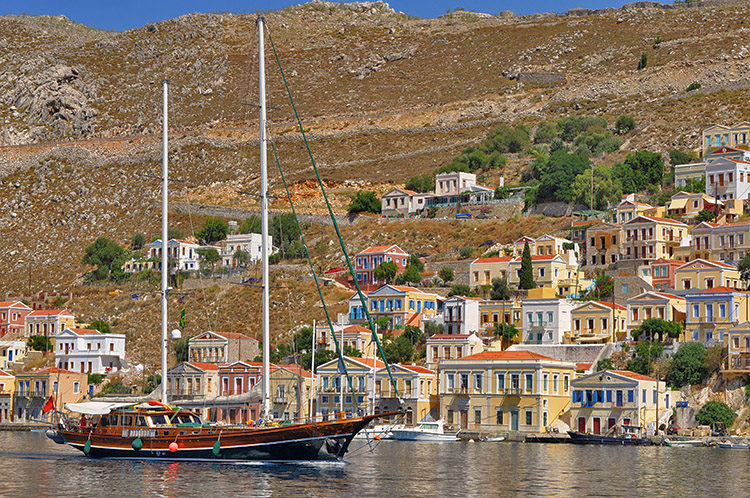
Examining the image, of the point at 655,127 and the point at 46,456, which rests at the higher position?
the point at 655,127

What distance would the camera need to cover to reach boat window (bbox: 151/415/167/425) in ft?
176

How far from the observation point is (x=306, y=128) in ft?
631

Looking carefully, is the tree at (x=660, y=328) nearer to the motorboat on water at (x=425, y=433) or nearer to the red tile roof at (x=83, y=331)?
the motorboat on water at (x=425, y=433)

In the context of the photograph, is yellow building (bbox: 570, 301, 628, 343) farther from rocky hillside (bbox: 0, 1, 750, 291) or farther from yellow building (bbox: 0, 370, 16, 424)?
rocky hillside (bbox: 0, 1, 750, 291)

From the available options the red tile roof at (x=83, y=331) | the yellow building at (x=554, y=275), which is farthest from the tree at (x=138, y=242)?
the yellow building at (x=554, y=275)

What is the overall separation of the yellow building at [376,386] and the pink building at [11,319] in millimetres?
45199

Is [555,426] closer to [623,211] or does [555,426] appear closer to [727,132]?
[623,211]

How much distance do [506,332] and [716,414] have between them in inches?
912

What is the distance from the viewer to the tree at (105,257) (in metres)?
141

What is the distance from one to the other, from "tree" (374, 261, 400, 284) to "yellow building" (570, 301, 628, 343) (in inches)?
999

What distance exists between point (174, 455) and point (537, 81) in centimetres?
14606

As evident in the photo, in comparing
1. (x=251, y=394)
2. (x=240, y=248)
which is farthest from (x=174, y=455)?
(x=240, y=248)

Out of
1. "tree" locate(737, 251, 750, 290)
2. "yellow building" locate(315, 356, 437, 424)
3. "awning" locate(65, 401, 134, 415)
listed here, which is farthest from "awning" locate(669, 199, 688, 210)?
"awning" locate(65, 401, 134, 415)

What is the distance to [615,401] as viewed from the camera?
83.9 meters
